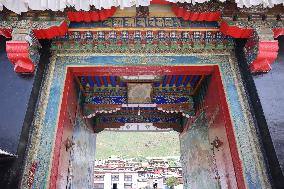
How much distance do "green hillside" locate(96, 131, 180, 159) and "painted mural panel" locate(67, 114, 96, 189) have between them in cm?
4613

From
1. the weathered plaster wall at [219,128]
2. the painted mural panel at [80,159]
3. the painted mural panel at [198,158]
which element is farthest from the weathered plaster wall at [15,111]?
the painted mural panel at [198,158]

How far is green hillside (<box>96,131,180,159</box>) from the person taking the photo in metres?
57.7

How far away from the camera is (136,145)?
5900 centimetres

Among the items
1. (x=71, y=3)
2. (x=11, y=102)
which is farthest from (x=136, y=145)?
(x=71, y=3)

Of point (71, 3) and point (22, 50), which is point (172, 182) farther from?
point (71, 3)

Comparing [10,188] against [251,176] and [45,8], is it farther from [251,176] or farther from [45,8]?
[251,176]

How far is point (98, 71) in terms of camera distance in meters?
7.32

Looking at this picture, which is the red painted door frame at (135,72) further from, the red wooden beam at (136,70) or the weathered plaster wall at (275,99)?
the weathered plaster wall at (275,99)

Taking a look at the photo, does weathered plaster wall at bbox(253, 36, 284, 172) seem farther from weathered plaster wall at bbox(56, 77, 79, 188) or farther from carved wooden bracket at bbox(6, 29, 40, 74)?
carved wooden bracket at bbox(6, 29, 40, 74)

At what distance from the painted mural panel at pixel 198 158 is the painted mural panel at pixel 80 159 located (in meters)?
3.50

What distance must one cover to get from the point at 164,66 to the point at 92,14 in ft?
6.17

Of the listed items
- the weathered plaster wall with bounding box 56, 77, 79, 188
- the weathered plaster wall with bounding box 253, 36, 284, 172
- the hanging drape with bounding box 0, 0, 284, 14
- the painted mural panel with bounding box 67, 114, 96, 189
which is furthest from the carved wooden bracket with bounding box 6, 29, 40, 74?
the weathered plaster wall with bounding box 253, 36, 284, 172

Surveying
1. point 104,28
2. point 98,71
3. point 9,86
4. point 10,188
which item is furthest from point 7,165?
point 104,28

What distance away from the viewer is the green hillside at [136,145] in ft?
189
